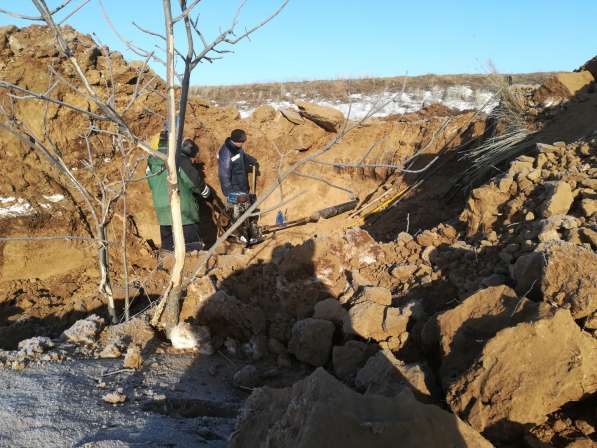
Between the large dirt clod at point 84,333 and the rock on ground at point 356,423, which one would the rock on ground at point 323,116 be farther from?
the rock on ground at point 356,423

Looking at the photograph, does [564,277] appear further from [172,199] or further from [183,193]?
[183,193]

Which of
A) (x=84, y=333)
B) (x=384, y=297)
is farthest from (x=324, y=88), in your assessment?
(x=84, y=333)

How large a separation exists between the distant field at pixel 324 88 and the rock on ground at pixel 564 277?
14198 mm

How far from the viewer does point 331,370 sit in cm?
322

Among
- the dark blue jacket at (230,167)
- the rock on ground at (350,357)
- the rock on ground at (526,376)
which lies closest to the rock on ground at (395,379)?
the rock on ground at (526,376)

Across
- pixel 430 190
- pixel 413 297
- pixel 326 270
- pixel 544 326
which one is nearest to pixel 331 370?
pixel 413 297

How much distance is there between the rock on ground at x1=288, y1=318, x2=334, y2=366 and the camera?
3318 mm

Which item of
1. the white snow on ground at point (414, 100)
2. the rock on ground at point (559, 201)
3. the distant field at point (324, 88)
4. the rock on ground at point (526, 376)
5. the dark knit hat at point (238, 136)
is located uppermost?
the distant field at point (324, 88)

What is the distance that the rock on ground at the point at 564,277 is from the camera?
7.78 feet

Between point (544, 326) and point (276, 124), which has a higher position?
point (276, 124)

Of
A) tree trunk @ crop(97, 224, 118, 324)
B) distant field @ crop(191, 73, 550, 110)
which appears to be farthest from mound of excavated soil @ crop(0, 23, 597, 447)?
distant field @ crop(191, 73, 550, 110)

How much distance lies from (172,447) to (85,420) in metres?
0.52

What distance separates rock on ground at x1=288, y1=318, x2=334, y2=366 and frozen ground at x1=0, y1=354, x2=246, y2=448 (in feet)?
1.58

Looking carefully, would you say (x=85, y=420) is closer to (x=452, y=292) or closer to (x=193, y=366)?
(x=193, y=366)
